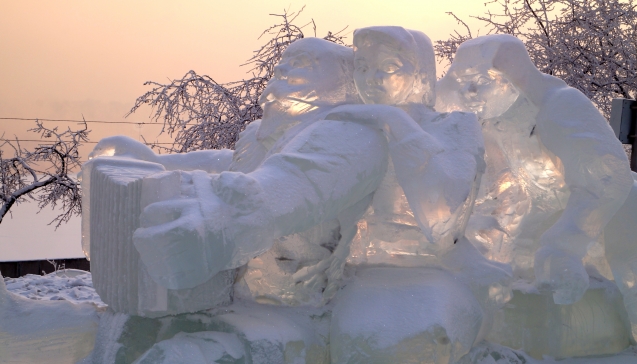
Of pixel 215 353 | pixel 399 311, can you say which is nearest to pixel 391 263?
pixel 399 311

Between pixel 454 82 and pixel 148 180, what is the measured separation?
1.42 m

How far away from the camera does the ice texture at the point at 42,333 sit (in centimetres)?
226

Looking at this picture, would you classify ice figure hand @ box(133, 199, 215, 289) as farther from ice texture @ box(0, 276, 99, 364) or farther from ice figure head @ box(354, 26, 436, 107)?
ice figure head @ box(354, 26, 436, 107)

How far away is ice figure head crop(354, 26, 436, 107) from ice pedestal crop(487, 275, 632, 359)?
0.88 metres

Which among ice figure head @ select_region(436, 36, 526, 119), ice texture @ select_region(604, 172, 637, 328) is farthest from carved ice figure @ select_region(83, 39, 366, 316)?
ice texture @ select_region(604, 172, 637, 328)

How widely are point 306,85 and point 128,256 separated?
933mm

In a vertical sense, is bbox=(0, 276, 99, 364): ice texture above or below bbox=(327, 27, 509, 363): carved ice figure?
below

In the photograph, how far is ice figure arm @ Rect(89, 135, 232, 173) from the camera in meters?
2.97

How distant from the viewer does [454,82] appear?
9.27ft

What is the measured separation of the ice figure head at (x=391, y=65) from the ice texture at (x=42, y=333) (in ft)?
4.16

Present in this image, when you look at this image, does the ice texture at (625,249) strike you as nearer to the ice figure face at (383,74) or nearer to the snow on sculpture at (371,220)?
the snow on sculpture at (371,220)

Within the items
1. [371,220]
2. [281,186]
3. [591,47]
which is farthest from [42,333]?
[591,47]

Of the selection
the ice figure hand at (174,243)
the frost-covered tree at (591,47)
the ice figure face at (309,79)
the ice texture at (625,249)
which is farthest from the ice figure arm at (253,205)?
the frost-covered tree at (591,47)

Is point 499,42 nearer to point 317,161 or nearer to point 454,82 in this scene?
point 454,82
